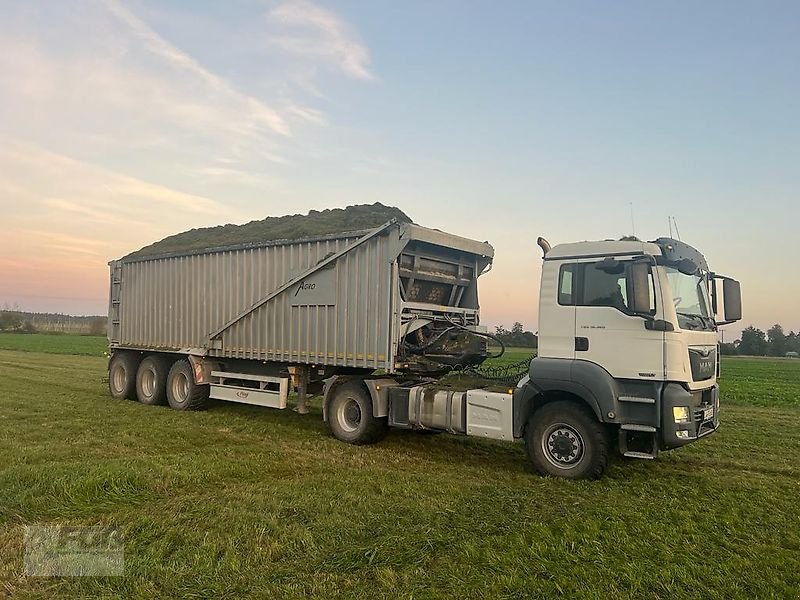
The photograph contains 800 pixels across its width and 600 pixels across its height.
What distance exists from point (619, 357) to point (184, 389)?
974 centimetres

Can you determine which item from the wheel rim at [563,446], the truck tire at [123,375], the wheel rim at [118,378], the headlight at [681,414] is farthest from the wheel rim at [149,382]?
the headlight at [681,414]

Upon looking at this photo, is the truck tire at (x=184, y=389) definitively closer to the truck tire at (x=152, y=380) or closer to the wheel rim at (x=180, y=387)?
the wheel rim at (x=180, y=387)

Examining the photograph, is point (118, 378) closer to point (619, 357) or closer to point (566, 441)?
point (566, 441)

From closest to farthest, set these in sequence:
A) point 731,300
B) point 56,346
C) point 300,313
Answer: point 731,300, point 300,313, point 56,346

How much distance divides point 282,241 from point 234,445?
12.9 ft

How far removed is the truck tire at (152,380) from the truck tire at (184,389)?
1.23ft

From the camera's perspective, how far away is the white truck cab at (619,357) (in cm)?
755

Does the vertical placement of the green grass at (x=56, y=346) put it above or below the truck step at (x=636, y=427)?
below

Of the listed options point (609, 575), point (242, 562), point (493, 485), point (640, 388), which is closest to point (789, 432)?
point (640, 388)

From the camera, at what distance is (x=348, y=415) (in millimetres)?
10836

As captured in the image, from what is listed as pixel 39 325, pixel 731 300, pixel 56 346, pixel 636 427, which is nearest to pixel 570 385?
pixel 636 427

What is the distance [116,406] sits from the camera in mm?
14125

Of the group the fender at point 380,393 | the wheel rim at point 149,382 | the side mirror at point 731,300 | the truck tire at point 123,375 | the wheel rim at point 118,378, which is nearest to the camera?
the side mirror at point 731,300

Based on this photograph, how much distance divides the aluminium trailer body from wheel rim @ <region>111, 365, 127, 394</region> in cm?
15
